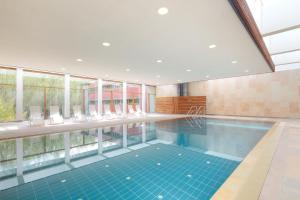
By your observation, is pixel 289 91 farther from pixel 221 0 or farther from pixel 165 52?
pixel 221 0

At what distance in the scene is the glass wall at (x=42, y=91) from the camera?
853 centimetres

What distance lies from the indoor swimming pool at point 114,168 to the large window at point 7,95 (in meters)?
4.47

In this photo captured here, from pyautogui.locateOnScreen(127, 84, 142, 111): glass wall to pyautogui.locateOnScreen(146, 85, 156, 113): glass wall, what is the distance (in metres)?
1.39

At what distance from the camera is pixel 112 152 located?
4.15 metres

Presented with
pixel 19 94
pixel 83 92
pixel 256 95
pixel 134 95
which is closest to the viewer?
Result: pixel 19 94

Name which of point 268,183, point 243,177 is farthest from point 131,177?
point 268,183

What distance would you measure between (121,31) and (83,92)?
8.33 meters

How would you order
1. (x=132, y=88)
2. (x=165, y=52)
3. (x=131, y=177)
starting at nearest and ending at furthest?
1. (x=131, y=177)
2. (x=165, y=52)
3. (x=132, y=88)

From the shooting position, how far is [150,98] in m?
16.8

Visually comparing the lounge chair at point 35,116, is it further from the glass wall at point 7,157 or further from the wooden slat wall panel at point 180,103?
the wooden slat wall panel at point 180,103

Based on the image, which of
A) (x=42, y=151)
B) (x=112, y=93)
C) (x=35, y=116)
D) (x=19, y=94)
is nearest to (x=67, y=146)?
(x=42, y=151)

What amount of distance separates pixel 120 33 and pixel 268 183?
4253 mm

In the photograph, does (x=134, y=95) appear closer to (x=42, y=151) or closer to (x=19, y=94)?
(x=19, y=94)

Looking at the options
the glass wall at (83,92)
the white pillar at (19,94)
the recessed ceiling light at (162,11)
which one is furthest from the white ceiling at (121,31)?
the glass wall at (83,92)
